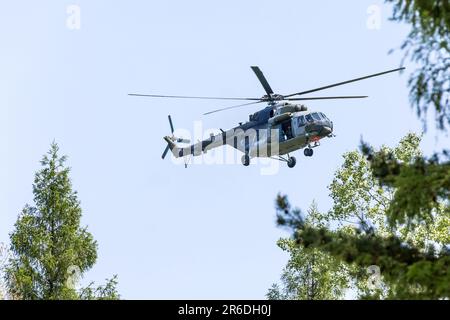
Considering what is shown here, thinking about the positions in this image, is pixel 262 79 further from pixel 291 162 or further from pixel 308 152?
pixel 308 152

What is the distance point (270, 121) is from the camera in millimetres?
47000

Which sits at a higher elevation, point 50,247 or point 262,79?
point 262,79

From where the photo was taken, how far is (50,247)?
2691 cm

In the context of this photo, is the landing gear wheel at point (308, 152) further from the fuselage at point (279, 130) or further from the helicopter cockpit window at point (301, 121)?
the helicopter cockpit window at point (301, 121)

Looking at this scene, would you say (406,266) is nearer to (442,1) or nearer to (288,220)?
(288,220)

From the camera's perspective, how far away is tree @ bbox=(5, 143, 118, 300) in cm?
2638

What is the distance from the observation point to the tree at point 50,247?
26375mm

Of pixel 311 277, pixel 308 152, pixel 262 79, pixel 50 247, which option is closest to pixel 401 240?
pixel 50 247

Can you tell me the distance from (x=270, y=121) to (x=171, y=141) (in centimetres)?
1205

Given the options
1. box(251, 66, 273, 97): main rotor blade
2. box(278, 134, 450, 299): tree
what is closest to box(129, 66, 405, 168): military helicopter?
box(251, 66, 273, 97): main rotor blade

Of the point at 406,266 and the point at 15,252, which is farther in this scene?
the point at 15,252

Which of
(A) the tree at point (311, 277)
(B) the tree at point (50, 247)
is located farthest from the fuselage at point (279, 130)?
(B) the tree at point (50, 247)

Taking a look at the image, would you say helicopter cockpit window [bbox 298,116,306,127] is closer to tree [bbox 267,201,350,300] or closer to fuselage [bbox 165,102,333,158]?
fuselage [bbox 165,102,333,158]
